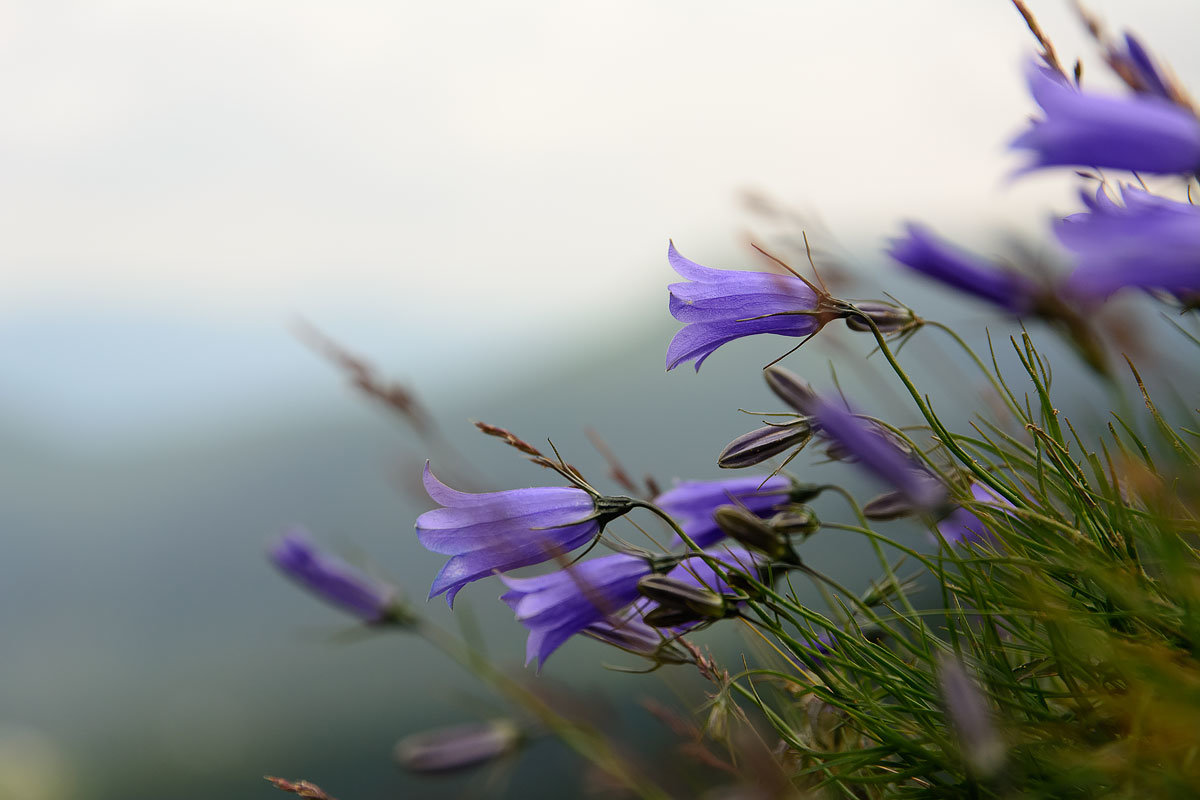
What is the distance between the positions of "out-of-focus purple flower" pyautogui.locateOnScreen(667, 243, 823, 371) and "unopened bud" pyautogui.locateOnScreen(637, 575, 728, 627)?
47cm

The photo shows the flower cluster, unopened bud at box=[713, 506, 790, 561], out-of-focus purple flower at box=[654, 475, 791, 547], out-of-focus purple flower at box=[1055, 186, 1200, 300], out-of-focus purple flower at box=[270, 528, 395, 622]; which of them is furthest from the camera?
out-of-focus purple flower at box=[270, 528, 395, 622]

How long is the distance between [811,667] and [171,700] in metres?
68.4

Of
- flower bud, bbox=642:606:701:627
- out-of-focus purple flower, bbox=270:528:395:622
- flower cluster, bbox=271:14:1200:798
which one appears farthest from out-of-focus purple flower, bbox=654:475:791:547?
out-of-focus purple flower, bbox=270:528:395:622

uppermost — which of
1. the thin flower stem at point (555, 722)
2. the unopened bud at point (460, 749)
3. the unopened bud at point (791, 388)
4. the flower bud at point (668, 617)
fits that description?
the unopened bud at point (791, 388)

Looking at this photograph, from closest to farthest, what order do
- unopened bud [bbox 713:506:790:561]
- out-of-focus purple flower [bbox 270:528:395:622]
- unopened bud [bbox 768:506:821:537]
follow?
unopened bud [bbox 713:506:790:561] < unopened bud [bbox 768:506:821:537] < out-of-focus purple flower [bbox 270:528:395:622]

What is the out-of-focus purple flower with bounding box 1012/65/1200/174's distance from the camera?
1.13 m

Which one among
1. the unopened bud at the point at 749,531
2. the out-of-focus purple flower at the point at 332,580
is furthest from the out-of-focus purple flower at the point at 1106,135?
the out-of-focus purple flower at the point at 332,580

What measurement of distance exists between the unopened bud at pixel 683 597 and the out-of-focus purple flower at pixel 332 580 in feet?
4.79

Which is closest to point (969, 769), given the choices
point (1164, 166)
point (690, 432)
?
point (1164, 166)

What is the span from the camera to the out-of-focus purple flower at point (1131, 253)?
1032mm

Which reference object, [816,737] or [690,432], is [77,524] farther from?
[816,737]

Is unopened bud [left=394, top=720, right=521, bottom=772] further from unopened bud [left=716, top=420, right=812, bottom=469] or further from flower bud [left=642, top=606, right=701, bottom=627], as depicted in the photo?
unopened bud [left=716, top=420, right=812, bottom=469]

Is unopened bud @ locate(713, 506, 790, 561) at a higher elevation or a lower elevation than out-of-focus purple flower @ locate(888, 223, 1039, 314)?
lower

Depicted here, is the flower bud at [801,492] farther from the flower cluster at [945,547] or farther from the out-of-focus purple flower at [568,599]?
the out-of-focus purple flower at [568,599]
